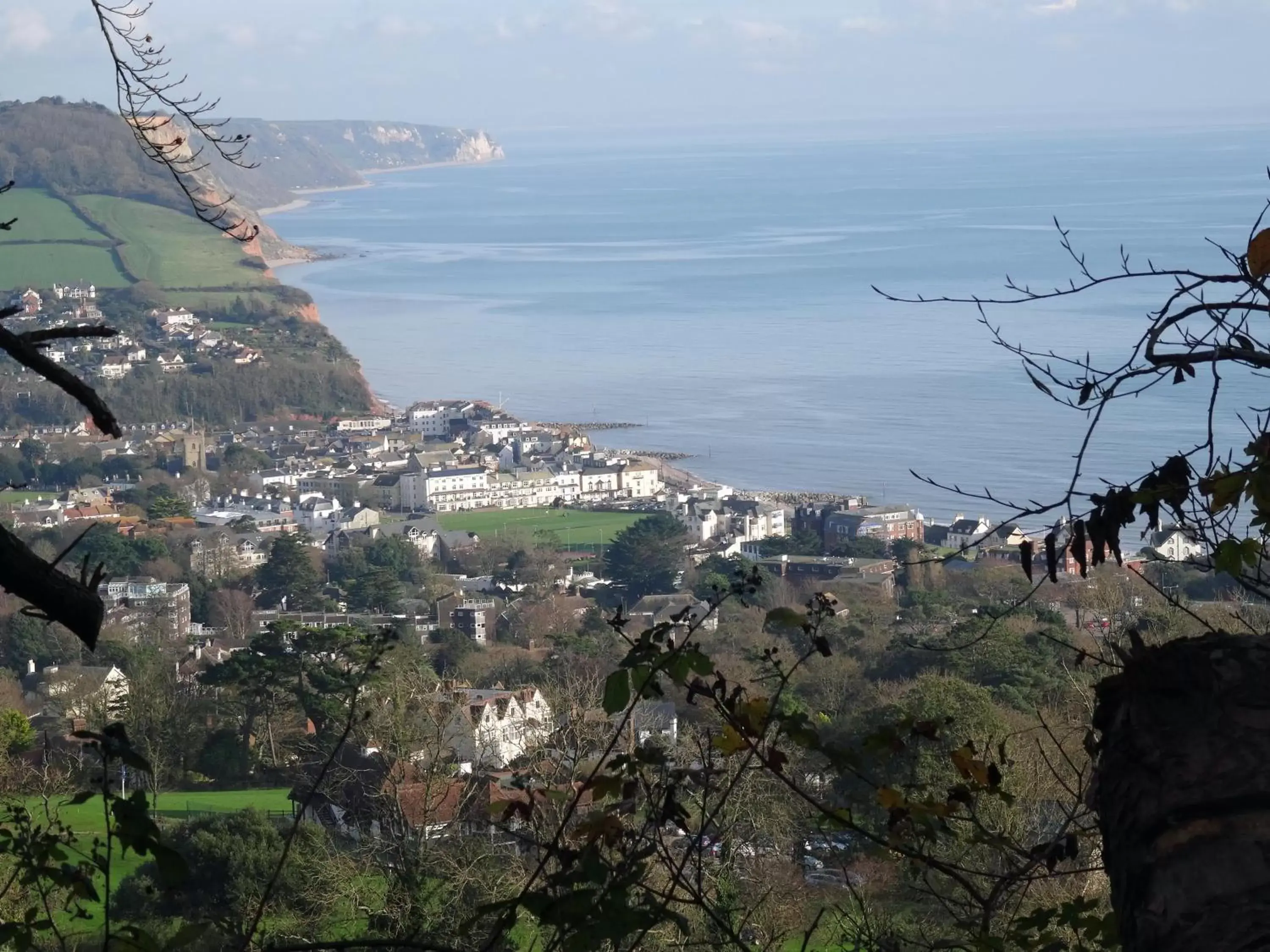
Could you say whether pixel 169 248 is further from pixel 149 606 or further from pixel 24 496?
pixel 149 606

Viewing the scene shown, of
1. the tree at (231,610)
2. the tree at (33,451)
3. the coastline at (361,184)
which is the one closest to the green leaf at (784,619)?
the tree at (231,610)

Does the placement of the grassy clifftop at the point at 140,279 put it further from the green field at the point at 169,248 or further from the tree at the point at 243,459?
the tree at the point at 243,459

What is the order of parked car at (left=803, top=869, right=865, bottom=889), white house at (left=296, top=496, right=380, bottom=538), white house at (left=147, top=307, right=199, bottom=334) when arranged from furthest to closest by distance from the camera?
white house at (left=147, top=307, right=199, bottom=334)
white house at (left=296, top=496, right=380, bottom=538)
parked car at (left=803, top=869, right=865, bottom=889)

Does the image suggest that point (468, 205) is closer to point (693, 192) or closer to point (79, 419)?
point (693, 192)

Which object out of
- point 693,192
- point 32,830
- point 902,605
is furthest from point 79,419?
point 693,192

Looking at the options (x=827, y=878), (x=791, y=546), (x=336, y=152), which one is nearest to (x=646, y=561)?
(x=791, y=546)

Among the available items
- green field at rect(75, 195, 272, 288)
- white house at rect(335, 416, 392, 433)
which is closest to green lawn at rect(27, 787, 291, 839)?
white house at rect(335, 416, 392, 433)

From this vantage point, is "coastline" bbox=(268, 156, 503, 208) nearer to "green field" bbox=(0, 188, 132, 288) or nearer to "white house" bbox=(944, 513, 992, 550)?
"green field" bbox=(0, 188, 132, 288)
